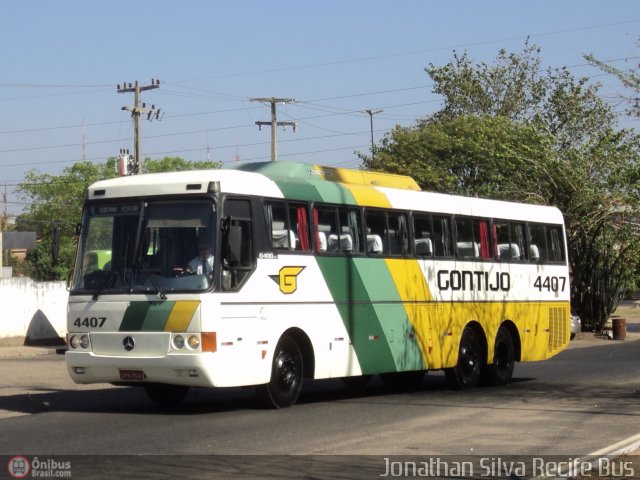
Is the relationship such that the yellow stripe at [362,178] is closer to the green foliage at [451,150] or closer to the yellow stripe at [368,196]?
the yellow stripe at [368,196]

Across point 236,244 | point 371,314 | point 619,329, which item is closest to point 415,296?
point 371,314

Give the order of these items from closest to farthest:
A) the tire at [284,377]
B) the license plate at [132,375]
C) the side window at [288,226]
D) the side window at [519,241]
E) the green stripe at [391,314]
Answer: the license plate at [132,375] < the tire at [284,377] < the side window at [288,226] < the green stripe at [391,314] < the side window at [519,241]

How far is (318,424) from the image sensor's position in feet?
46.3

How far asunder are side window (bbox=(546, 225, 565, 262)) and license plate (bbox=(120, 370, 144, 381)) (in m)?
10.4

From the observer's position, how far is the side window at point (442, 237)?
773 inches

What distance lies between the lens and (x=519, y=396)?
18312mm

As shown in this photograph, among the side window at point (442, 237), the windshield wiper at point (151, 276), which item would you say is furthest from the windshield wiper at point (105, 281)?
the side window at point (442, 237)

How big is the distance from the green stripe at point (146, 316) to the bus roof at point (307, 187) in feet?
4.90

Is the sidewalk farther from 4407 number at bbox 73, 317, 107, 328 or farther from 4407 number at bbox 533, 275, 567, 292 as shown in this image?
4407 number at bbox 73, 317, 107, 328

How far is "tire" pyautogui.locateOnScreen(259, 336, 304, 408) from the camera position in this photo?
15.8m

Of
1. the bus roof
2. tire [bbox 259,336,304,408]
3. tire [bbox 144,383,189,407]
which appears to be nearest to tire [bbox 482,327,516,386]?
the bus roof

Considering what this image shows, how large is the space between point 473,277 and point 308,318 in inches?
192

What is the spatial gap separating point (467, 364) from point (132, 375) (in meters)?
7.11

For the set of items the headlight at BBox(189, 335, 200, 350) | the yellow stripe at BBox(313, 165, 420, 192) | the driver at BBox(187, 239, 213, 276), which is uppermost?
the yellow stripe at BBox(313, 165, 420, 192)
